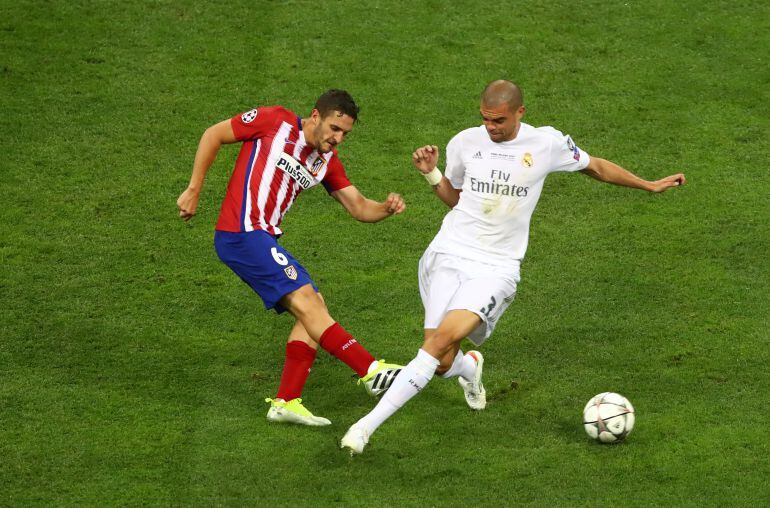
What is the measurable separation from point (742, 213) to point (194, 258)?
5.00 m

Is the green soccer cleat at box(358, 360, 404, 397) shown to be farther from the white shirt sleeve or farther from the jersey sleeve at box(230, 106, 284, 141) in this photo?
the jersey sleeve at box(230, 106, 284, 141)

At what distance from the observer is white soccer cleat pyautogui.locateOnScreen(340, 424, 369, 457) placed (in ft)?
26.4

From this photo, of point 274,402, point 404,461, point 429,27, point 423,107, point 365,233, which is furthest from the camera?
point 429,27

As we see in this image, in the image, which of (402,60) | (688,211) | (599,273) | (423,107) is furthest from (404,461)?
(402,60)

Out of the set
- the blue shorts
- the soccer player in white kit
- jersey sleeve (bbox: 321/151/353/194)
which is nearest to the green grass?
the soccer player in white kit

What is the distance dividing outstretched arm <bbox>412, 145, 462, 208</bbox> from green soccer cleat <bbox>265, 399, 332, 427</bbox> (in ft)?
5.84

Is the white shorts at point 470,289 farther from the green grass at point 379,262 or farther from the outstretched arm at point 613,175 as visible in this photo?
the outstretched arm at point 613,175

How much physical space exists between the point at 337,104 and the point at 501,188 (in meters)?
1.25

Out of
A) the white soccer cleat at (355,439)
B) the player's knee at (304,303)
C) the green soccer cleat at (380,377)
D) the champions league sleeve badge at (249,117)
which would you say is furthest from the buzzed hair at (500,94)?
the white soccer cleat at (355,439)

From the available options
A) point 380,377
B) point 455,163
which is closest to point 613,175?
point 455,163

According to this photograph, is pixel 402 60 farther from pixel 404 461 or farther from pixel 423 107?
pixel 404 461

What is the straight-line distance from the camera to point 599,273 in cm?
1080

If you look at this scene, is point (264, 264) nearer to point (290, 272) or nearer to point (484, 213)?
point (290, 272)

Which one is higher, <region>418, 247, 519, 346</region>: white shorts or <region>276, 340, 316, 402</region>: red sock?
<region>418, 247, 519, 346</region>: white shorts
